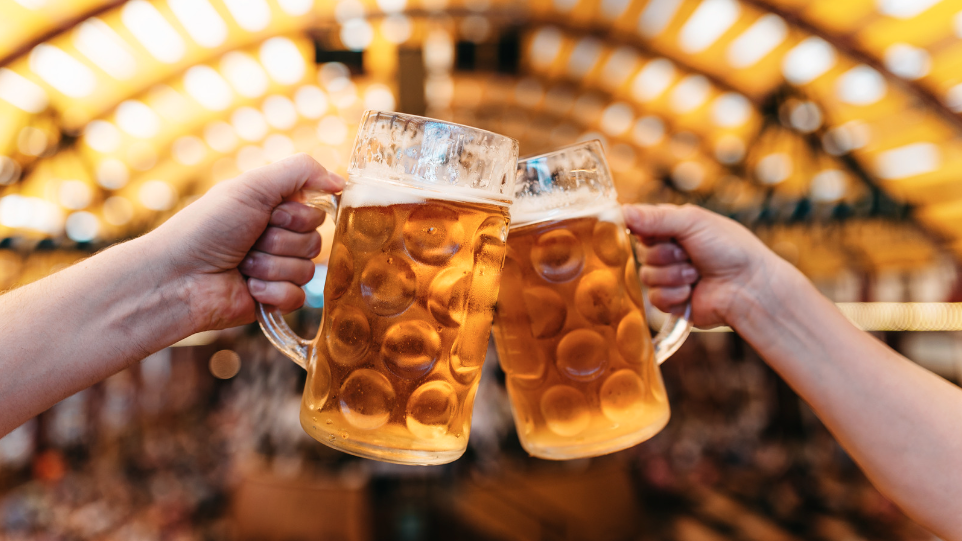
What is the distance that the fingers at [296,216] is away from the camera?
2.94 ft

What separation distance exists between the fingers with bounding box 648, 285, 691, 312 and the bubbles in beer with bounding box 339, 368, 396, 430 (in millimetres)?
632

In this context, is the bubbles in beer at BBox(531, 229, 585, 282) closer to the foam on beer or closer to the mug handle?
the foam on beer

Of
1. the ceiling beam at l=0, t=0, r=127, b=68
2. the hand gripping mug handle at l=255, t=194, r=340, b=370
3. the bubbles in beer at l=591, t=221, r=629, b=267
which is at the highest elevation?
the ceiling beam at l=0, t=0, r=127, b=68

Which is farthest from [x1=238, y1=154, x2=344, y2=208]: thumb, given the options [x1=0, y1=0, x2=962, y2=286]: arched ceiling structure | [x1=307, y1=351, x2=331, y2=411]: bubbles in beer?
[x1=0, y1=0, x2=962, y2=286]: arched ceiling structure

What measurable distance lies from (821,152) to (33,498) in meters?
5.59

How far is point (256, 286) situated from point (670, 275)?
790mm

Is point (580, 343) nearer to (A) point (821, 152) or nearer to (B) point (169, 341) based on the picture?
(B) point (169, 341)

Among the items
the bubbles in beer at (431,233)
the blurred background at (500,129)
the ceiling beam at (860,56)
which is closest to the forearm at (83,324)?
the bubbles in beer at (431,233)

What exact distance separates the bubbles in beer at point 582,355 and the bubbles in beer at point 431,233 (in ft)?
0.87

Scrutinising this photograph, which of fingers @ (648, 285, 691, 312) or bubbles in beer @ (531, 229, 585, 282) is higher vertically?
bubbles in beer @ (531, 229, 585, 282)

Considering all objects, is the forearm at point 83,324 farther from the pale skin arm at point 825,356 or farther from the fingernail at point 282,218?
the pale skin arm at point 825,356

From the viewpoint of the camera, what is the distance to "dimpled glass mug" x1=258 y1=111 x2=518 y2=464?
2.28 ft

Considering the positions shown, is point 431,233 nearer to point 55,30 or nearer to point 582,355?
point 582,355

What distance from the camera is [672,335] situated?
Answer: 100 cm
